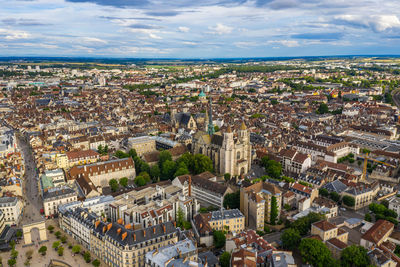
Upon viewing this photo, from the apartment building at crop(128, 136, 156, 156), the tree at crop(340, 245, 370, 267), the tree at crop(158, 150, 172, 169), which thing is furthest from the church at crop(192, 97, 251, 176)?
the tree at crop(340, 245, 370, 267)

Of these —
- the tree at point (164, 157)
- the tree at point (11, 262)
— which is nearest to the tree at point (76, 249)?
the tree at point (11, 262)

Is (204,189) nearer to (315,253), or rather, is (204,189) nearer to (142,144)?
(315,253)

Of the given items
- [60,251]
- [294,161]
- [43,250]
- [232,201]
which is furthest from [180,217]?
[294,161]

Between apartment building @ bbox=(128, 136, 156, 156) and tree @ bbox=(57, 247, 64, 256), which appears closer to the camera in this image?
tree @ bbox=(57, 247, 64, 256)

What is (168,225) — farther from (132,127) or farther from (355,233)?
(132,127)

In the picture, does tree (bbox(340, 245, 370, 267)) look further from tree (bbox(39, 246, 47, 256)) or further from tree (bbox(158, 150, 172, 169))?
tree (bbox(158, 150, 172, 169))

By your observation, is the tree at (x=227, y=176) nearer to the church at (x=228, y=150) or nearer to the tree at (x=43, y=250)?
the church at (x=228, y=150)
